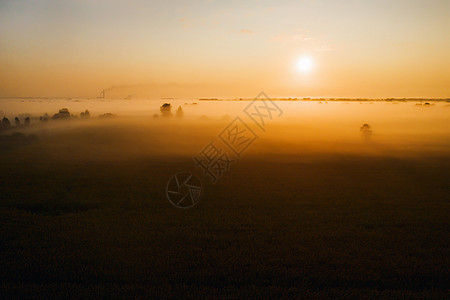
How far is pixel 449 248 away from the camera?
57.2ft

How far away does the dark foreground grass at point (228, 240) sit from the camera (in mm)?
13562

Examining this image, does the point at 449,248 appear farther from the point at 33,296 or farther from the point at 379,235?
the point at 33,296

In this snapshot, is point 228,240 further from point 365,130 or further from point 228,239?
point 365,130

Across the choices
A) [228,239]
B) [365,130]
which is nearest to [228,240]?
[228,239]

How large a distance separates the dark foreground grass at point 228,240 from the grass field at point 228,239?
0.25ft

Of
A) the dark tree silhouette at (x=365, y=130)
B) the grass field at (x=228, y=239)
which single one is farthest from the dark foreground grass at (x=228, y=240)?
the dark tree silhouette at (x=365, y=130)

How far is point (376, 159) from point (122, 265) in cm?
5202

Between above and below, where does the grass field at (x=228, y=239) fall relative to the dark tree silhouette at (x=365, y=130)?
below

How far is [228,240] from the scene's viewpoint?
1862 cm

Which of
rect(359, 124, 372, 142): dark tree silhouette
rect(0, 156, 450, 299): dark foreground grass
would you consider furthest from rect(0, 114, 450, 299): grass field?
rect(359, 124, 372, 142): dark tree silhouette

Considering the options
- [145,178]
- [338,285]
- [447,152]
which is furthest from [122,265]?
[447,152]

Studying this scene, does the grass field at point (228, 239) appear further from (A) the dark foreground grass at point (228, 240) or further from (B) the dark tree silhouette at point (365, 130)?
(B) the dark tree silhouette at point (365, 130)

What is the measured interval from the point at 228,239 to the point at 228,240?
0.33ft

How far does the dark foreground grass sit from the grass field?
0.25 feet
